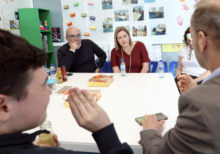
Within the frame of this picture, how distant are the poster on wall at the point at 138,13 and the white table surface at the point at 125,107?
1.75m

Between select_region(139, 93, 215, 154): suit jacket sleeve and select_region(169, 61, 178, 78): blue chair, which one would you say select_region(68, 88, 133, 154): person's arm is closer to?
select_region(139, 93, 215, 154): suit jacket sleeve

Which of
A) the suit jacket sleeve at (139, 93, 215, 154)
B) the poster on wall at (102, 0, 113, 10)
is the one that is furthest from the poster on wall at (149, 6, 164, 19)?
the suit jacket sleeve at (139, 93, 215, 154)

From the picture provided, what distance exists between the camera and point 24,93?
555 millimetres

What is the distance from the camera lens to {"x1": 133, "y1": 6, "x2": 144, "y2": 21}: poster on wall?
144 inches

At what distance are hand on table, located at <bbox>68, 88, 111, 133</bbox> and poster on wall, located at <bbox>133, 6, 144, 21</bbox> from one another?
334 centimetres

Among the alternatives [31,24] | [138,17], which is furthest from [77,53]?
[138,17]

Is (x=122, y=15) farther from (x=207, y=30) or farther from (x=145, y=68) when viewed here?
(x=207, y=30)

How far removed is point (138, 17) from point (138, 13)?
72mm

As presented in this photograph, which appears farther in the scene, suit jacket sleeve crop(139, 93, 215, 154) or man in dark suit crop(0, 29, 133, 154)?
suit jacket sleeve crop(139, 93, 215, 154)

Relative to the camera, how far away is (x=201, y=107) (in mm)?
706

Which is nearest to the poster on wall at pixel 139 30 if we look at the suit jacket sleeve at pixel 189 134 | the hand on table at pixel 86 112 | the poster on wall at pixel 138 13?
the poster on wall at pixel 138 13

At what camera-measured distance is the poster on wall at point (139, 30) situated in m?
3.75

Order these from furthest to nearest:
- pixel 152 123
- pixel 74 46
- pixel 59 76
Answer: pixel 74 46, pixel 59 76, pixel 152 123

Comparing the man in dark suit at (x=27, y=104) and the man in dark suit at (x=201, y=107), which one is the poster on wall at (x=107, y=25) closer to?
the man in dark suit at (x=201, y=107)
